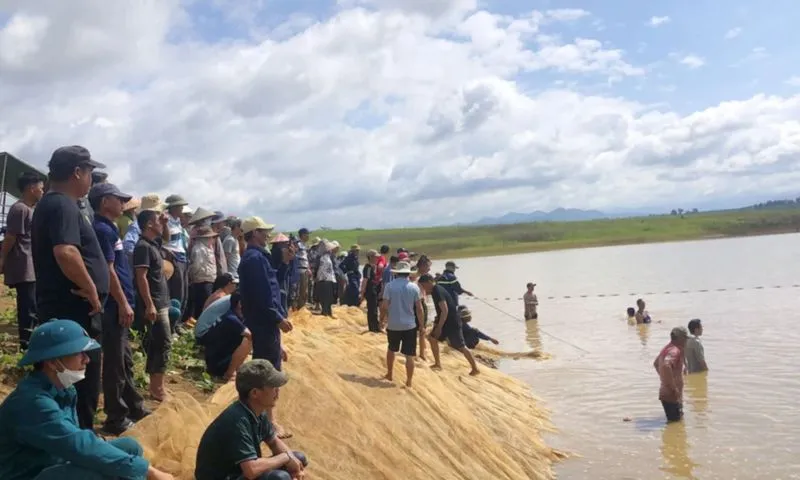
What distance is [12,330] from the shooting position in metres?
8.90

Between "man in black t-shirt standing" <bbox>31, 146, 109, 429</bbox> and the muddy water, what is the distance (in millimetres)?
6415

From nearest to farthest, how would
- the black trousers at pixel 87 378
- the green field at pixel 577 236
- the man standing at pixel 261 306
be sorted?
the black trousers at pixel 87 378 < the man standing at pixel 261 306 < the green field at pixel 577 236

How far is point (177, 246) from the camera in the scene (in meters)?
9.14

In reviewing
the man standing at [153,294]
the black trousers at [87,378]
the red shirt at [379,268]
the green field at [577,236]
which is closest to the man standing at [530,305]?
the red shirt at [379,268]

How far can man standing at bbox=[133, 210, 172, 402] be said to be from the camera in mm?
6844

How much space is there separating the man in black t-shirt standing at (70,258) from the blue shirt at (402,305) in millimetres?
5309

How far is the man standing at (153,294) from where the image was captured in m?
6.84

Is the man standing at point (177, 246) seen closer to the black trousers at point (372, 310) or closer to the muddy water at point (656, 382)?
the muddy water at point (656, 382)

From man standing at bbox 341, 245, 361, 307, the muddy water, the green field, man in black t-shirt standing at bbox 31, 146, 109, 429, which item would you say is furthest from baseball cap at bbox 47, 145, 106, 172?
the green field

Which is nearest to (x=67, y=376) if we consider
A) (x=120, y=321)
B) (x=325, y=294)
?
(x=120, y=321)

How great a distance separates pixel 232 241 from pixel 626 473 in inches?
271

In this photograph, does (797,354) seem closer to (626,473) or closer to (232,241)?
(626,473)

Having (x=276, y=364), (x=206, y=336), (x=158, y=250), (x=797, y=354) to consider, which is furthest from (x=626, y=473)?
(x=797, y=354)

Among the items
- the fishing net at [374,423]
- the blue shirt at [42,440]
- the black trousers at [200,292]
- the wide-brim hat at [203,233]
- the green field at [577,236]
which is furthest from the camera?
the green field at [577,236]
